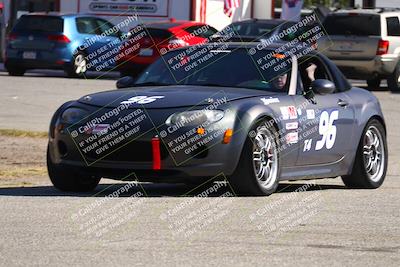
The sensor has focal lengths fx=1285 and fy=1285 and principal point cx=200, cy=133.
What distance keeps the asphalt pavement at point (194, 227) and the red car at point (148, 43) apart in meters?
18.9

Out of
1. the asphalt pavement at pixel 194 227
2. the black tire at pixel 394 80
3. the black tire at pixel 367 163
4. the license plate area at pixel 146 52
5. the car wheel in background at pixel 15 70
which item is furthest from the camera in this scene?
the license plate area at pixel 146 52

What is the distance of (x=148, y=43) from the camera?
30.8 metres

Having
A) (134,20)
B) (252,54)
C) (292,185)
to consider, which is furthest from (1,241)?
(134,20)

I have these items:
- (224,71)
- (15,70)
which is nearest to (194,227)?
(224,71)

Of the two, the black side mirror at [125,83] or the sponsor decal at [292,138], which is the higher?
the black side mirror at [125,83]

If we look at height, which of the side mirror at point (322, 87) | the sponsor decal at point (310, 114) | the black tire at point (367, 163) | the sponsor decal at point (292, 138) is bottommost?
the black tire at point (367, 163)

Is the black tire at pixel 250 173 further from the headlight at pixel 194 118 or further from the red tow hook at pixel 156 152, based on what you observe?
the red tow hook at pixel 156 152

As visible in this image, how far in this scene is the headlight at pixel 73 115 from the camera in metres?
10.4

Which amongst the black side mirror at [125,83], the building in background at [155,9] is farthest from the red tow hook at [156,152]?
the building in background at [155,9]

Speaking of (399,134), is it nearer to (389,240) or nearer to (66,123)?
(66,123)

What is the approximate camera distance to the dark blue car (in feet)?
99.0

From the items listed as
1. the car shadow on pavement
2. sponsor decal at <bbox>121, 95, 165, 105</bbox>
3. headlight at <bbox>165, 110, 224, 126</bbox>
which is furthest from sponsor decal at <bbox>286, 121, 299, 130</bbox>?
sponsor decal at <bbox>121, 95, 165, 105</bbox>

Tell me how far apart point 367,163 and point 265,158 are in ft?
6.30

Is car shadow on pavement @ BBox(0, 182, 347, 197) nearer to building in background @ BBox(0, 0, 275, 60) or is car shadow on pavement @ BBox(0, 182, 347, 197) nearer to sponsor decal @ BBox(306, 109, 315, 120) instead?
sponsor decal @ BBox(306, 109, 315, 120)
